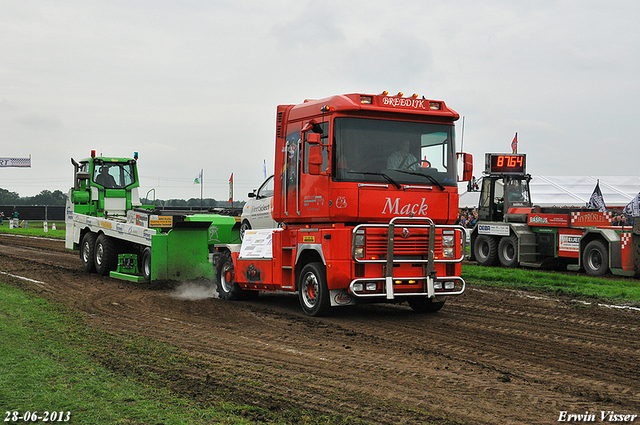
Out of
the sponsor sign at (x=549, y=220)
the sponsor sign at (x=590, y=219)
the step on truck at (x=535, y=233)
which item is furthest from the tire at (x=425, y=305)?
the sponsor sign at (x=549, y=220)

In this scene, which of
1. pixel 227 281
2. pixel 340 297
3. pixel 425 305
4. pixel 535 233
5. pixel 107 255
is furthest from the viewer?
pixel 535 233

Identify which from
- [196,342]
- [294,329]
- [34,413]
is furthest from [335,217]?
[34,413]

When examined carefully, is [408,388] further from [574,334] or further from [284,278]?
[284,278]

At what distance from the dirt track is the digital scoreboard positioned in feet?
31.5

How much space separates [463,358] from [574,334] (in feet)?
7.89

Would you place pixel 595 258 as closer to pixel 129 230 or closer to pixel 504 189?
pixel 504 189

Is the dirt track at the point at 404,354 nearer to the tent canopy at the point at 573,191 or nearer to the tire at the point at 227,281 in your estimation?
the tire at the point at 227,281

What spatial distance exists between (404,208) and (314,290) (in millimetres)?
1895

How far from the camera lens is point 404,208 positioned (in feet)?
32.0

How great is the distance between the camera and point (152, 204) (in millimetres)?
18719

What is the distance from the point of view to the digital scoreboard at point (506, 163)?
72.2 feet

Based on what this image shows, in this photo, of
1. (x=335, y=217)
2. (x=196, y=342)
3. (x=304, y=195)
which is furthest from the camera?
(x=304, y=195)

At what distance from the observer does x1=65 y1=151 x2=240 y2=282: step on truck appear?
14.3m

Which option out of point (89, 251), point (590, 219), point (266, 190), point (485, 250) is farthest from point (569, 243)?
point (89, 251)
